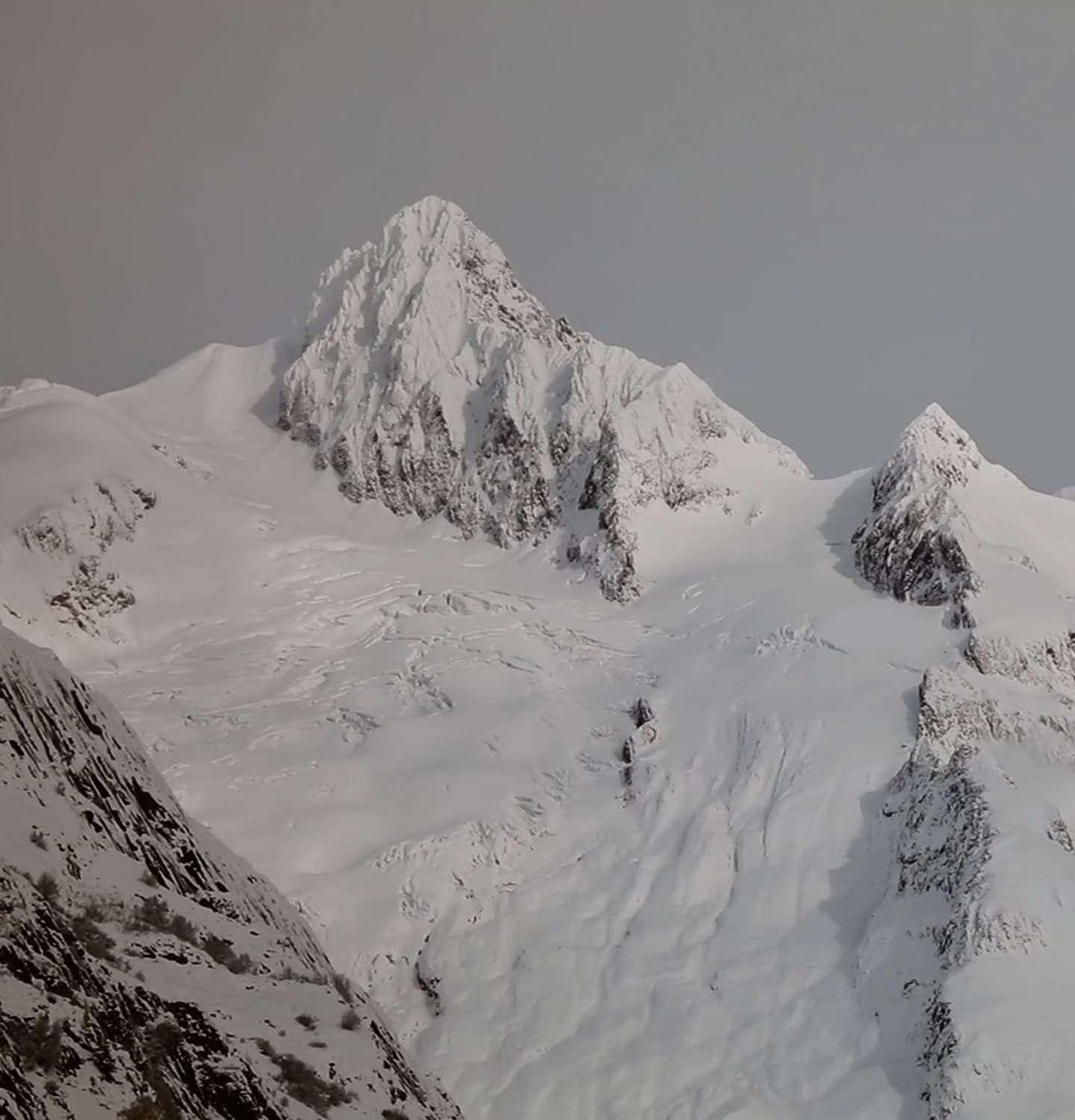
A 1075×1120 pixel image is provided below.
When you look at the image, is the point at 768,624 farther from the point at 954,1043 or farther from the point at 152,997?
the point at 152,997

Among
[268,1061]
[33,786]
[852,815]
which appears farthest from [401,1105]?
[852,815]

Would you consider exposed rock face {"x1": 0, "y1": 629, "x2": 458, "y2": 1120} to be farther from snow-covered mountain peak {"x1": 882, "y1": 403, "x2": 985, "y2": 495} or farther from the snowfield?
snow-covered mountain peak {"x1": 882, "y1": 403, "x2": 985, "y2": 495}

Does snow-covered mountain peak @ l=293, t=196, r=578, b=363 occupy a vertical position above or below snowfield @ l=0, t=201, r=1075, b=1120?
above

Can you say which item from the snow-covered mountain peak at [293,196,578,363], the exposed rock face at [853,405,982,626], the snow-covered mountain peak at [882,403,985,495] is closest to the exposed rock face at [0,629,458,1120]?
the exposed rock face at [853,405,982,626]

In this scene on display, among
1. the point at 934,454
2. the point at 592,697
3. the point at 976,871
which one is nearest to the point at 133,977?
the point at 976,871

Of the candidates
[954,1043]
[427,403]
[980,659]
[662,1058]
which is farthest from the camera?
[427,403]

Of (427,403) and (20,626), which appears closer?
(20,626)

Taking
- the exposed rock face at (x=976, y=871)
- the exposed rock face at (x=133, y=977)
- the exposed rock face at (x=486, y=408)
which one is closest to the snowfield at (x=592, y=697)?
the exposed rock face at (x=976, y=871)
